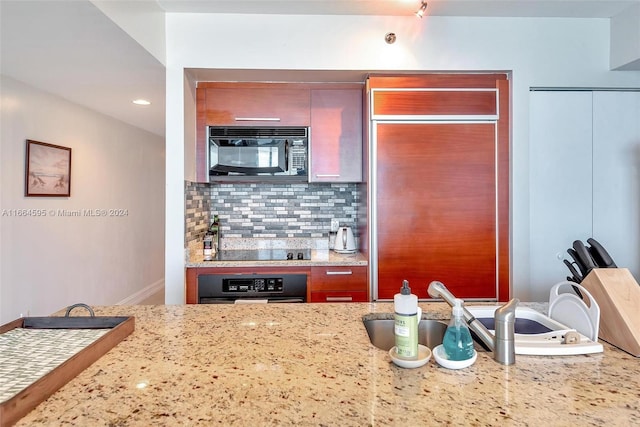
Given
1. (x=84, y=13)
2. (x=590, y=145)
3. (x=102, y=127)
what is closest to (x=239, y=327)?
(x=84, y=13)

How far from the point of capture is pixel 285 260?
99.0 inches

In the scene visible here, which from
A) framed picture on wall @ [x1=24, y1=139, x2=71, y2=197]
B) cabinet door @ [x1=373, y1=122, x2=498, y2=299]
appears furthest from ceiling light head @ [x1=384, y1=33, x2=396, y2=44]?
framed picture on wall @ [x1=24, y1=139, x2=71, y2=197]

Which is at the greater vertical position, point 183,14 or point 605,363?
point 183,14

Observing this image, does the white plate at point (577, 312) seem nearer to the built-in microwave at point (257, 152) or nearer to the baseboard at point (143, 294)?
the built-in microwave at point (257, 152)

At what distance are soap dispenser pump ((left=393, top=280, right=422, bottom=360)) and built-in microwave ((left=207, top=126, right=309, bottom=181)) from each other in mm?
1909

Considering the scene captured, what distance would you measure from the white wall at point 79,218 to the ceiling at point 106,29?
414 millimetres

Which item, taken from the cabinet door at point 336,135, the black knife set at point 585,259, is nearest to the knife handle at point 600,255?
the black knife set at point 585,259

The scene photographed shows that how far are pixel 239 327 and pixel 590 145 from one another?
2637 mm

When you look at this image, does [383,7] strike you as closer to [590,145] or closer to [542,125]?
[542,125]

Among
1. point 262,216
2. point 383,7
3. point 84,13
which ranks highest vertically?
point 383,7

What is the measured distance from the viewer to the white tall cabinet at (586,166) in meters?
2.52

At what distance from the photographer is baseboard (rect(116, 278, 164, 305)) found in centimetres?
434

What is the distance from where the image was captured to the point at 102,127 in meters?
3.88

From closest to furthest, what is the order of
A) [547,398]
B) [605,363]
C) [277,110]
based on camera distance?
[547,398] < [605,363] < [277,110]
